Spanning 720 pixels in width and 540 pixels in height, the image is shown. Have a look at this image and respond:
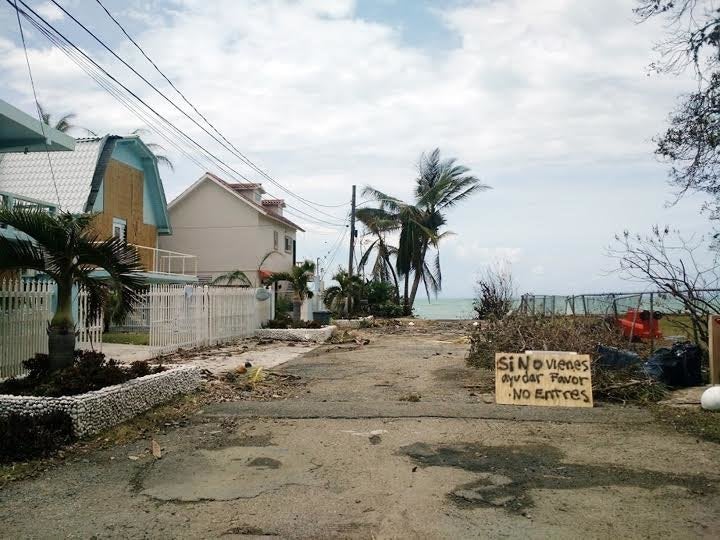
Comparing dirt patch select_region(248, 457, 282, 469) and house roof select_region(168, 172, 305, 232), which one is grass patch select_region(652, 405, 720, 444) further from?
house roof select_region(168, 172, 305, 232)

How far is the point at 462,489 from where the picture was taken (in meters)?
5.05

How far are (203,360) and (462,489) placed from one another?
9946 mm

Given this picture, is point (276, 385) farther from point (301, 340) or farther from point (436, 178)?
point (436, 178)

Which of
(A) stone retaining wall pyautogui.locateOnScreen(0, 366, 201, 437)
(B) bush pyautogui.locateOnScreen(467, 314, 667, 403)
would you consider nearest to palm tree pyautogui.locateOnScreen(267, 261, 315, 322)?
(B) bush pyautogui.locateOnScreen(467, 314, 667, 403)

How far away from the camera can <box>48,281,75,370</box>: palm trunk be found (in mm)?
7523

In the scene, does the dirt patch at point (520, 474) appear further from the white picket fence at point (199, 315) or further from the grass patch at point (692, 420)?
the white picket fence at point (199, 315)

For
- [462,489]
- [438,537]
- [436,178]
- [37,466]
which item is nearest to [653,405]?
[462,489]

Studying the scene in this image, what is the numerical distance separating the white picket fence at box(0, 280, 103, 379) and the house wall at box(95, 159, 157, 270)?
13.0m

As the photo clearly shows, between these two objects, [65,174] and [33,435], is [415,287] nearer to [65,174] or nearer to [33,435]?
[65,174]

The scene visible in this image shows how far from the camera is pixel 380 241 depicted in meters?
36.9

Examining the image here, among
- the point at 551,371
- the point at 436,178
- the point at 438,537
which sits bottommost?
the point at 438,537

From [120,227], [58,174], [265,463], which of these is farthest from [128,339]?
[265,463]

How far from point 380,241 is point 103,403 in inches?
1193

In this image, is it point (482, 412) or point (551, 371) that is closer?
point (482, 412)
